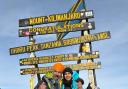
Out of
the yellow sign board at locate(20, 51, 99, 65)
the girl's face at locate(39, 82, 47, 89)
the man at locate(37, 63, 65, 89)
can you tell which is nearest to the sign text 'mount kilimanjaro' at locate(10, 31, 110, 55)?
the yellow sign board at locate(20, 51, 99, 65)

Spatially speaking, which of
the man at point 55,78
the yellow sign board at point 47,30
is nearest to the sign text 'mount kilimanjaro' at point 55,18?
the yellow sign board at point 47,30

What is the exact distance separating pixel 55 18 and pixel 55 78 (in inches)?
618

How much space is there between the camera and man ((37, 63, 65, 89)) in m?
7.39

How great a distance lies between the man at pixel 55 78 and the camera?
24.2 feet

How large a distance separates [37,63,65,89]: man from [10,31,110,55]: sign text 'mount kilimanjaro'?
1419cm

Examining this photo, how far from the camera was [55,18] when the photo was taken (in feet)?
75.7

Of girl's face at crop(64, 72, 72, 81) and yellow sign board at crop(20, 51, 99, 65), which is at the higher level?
yellow sign board at crop(20, 51, 99, 65)

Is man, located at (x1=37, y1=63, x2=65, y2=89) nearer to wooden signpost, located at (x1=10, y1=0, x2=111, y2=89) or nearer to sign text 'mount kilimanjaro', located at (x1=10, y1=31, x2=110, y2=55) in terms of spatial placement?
wooden signpost, located at (x1=10, y1=0, x2=111, y2=89)

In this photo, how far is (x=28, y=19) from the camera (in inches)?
924

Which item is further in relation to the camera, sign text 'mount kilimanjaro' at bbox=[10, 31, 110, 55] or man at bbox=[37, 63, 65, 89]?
sign text 'mount kilimanjaro' at bbox=[10, 31, 110, 55]

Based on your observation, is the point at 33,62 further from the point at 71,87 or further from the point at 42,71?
the point at 71,87

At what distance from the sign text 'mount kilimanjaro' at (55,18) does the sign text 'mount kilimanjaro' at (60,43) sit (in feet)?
4.09

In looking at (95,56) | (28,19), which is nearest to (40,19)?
(28,19)

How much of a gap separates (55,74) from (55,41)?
15.5 metres
